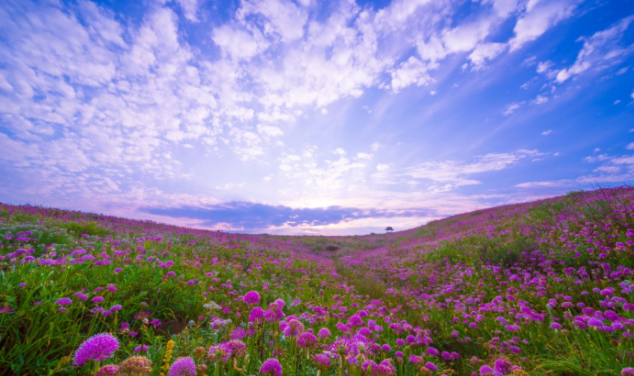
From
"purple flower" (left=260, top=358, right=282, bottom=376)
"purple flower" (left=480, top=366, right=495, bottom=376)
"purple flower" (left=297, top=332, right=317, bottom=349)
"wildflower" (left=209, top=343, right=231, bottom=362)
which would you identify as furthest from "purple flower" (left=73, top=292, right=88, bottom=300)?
"purple flower" (left=480, top=366, right=495, bottom=376)

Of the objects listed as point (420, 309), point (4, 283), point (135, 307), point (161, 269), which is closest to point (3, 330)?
point (4, 283)

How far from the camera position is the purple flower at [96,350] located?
6.01 feet

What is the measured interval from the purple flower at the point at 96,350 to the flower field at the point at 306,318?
1 cm

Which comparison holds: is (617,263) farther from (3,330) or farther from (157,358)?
(3,330)

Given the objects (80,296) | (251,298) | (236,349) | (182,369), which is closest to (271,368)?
(236,349)

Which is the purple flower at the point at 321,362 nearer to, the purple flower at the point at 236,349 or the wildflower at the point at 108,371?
the purple flower at the point at 236,349

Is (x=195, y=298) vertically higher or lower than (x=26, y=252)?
lower

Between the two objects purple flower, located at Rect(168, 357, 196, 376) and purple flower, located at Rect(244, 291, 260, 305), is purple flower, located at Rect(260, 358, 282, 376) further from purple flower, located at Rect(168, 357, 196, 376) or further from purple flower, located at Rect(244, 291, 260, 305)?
purple flower, located at Rect(244, 291, 260, 305)

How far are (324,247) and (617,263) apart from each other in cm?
2219

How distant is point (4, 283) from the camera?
305cm

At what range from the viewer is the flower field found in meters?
2.38

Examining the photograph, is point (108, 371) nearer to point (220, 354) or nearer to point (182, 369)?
point (182, 369)

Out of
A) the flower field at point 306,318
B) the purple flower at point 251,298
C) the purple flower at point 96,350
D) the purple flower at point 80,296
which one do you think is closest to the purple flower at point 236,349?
the flower field at point 306,318

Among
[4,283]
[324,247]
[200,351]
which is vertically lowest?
[324,247]
